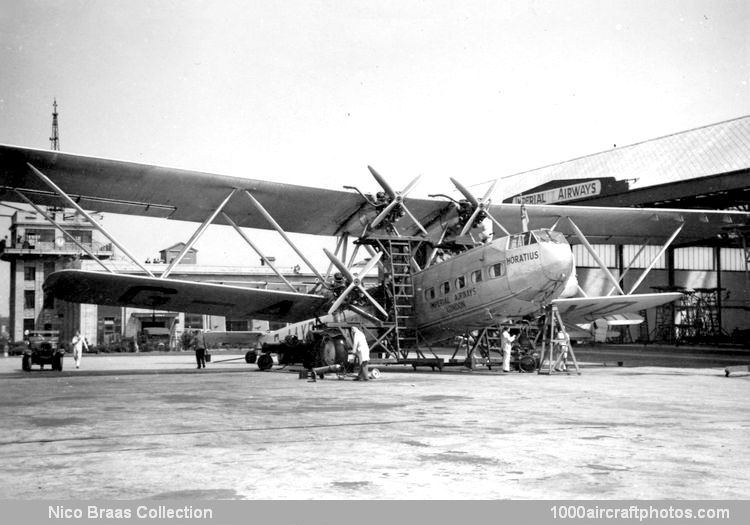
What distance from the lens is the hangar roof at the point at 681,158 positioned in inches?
1396

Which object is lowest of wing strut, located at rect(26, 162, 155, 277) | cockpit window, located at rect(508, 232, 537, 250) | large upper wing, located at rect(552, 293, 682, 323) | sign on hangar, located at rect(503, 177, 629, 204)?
large upper wing, located at rect(552, 293, 682, 323)

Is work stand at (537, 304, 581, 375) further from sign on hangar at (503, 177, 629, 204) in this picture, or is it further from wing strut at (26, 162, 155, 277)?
sign on hangar at (503, 177, 629, 204)

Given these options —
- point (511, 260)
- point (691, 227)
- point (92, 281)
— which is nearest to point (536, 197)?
point (691, 227)

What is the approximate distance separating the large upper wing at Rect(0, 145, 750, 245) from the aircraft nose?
6.63 m

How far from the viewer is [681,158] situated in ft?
131

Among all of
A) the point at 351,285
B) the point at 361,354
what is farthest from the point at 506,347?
the point at 361,354

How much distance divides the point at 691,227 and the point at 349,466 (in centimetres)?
2544

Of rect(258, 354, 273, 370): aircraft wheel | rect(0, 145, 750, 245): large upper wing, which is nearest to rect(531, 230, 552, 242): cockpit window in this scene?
rect(0, 145, 750, 245): large upper wing

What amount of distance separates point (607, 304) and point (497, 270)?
610 centimetres

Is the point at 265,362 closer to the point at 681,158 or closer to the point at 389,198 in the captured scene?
the point at 389,198

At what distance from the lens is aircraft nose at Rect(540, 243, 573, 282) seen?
18.3 m

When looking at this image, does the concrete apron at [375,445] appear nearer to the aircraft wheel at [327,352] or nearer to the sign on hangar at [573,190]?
the aircraft wheel at [327,352]

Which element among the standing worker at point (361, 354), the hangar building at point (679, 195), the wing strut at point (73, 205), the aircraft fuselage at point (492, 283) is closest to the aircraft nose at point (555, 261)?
the aircraft fuselage at point (492, 283)

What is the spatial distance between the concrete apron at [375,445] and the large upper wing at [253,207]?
25.3 feet
